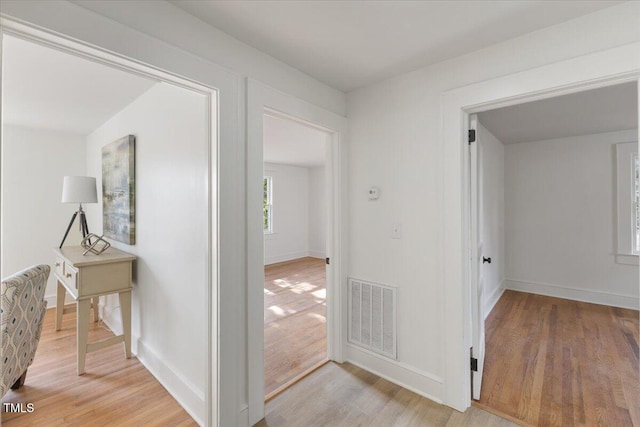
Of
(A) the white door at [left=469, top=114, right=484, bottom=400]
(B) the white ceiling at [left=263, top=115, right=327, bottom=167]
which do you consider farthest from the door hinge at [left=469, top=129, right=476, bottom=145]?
(B) the white ceiling at [left=263, top=115, right=327, bottom=167]

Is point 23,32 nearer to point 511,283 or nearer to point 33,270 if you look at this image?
point 33,270

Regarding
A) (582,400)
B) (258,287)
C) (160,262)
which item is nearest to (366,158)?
(258,287)

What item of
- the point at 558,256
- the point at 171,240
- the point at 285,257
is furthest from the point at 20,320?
the point at 558,256

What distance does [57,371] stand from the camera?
2521 millimetres

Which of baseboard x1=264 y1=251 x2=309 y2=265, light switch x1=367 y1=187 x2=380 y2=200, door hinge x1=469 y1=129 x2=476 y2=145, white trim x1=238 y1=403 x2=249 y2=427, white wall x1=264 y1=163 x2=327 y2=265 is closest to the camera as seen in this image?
white trim x1=238 y1=403 x2=249 y2=427

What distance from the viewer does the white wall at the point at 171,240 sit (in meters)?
1.98

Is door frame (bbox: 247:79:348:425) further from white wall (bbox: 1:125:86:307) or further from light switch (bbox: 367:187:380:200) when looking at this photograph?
white wall (bbox: 1:125:86:307)

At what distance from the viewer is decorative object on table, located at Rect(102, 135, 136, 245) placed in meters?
2.71

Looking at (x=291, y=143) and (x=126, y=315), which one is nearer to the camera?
(x=126, y=315)

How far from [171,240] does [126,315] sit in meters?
1.02

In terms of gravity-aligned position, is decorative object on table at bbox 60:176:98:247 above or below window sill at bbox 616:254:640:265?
above

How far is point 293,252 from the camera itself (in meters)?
7.48

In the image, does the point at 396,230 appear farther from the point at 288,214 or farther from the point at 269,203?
the point at 288,214

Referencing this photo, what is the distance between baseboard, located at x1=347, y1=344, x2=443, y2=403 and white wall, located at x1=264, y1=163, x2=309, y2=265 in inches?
→ 178
